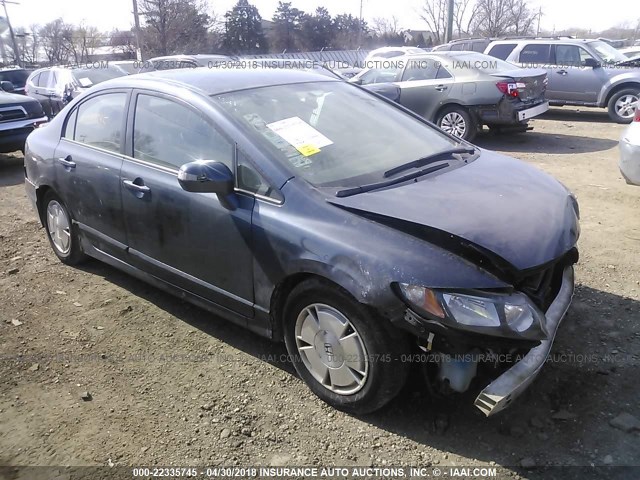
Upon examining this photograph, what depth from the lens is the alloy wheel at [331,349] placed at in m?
2.66

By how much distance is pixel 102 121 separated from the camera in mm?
4031

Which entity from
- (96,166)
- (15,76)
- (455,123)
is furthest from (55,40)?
(96,166)

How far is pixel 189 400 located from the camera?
301cm

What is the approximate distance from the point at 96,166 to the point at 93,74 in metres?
8.61

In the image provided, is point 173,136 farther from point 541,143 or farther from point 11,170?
point 541,143

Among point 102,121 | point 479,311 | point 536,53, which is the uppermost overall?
point 536,53

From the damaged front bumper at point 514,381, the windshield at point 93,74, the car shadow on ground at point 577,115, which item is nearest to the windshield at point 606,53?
the car shadow on ground at point 577,115

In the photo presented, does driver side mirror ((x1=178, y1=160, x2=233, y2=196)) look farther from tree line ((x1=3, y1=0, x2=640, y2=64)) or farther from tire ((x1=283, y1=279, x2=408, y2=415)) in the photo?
tree line ((x1=3, y1=0, x2=640, y2=64))

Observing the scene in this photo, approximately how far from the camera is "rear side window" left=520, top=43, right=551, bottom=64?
12.4m

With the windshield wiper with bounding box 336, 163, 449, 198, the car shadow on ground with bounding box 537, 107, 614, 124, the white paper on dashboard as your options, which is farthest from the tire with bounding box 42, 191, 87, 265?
the car shadow on ground with bounding box 537, 107, 614, 124

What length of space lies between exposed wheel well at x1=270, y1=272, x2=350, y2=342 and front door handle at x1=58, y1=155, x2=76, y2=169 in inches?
85.4

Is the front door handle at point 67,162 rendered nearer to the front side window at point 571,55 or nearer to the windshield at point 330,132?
the windshield at point 330,132

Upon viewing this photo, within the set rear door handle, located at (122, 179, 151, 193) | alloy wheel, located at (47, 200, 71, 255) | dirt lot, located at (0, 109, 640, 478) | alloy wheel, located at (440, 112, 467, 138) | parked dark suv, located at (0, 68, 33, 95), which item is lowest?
dirt lot, located at (0, 109, 640, 478)

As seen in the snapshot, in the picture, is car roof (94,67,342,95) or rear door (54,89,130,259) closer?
car roof (94,67,342,95)
